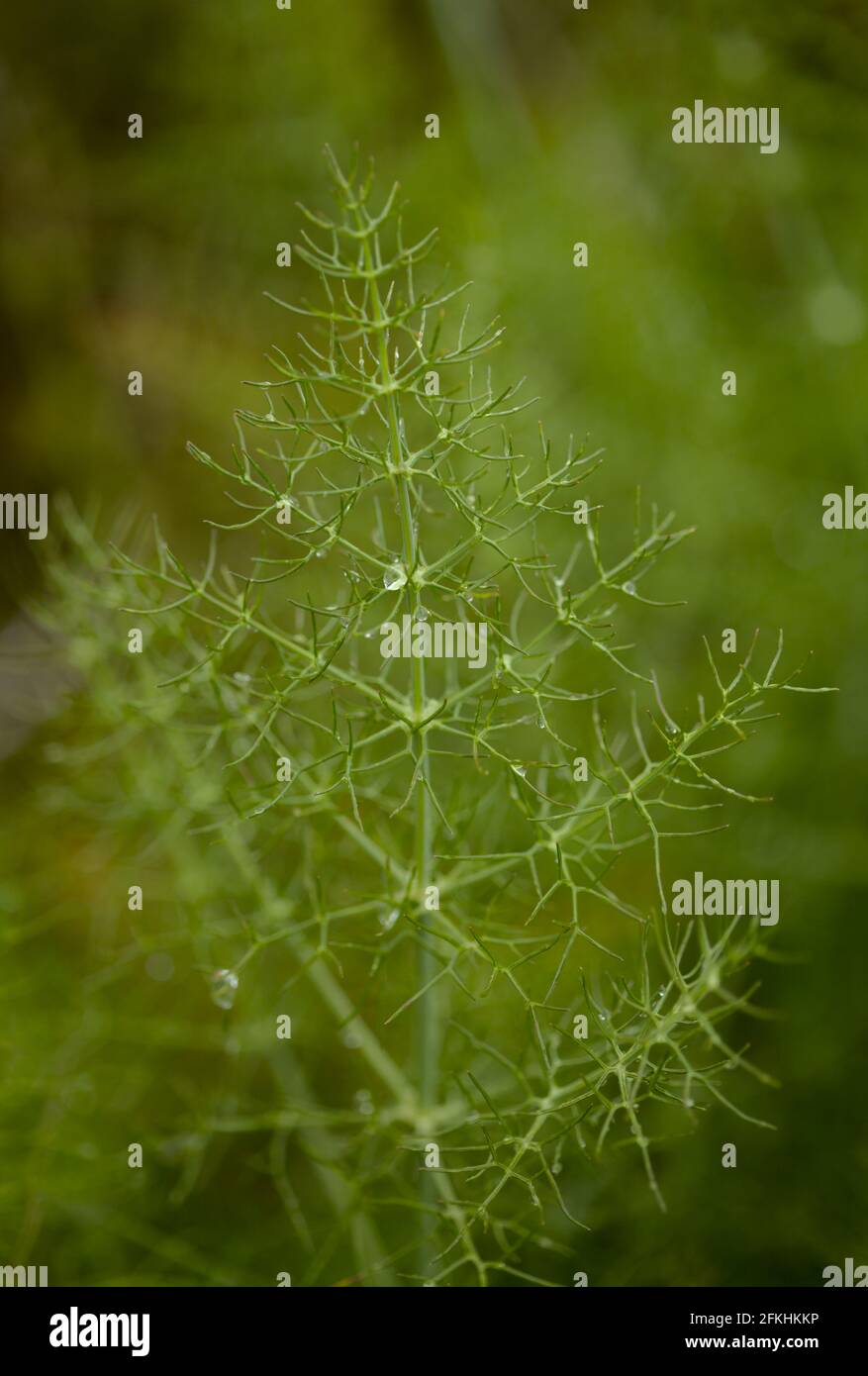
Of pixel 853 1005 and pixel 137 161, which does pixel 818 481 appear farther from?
pixel 137 161

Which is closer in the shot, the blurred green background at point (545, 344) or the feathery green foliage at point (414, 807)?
the feathery green foliage at point (414, 807)

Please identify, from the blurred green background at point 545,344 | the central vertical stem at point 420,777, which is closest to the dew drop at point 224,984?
the central vertical stem at point 420,777

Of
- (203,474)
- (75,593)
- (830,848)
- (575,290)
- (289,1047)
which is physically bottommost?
(289,1047)

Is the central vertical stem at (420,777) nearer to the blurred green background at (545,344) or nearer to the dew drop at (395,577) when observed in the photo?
the dew drop at (395,577)

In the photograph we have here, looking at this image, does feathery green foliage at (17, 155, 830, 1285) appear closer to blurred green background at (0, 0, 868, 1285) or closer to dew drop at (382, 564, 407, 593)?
dew drop at (382, 564, 407, 593)

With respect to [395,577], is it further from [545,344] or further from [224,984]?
[545,344]

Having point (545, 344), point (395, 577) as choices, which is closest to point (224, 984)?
point (395, 577)

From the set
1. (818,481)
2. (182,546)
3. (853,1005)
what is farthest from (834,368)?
(182,546)
